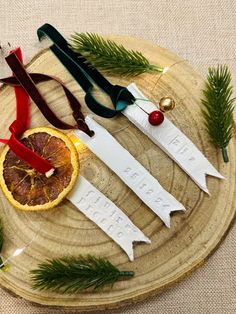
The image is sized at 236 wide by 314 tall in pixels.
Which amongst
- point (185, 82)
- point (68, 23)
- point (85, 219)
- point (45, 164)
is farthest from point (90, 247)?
point (68, 23)

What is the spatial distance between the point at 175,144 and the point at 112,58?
46cm

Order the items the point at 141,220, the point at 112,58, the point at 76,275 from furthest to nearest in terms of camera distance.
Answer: the point at 112,58 < the point at 141,220 < the point at 76,275

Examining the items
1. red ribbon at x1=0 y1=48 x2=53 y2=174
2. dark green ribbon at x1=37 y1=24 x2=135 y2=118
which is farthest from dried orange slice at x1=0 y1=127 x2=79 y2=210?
dark green ribbon at x1=37 y1=24 x2=135 y2=118

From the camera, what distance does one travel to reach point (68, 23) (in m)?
2.61

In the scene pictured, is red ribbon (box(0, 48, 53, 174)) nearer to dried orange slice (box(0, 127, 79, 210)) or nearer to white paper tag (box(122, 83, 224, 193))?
dried orange slice (box(0, 127, 79, 210))

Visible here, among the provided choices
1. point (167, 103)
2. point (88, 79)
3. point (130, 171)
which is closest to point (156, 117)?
point (167, 103)

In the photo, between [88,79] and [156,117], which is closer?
[156,117]

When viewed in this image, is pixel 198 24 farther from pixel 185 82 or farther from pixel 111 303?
pixel 111 303

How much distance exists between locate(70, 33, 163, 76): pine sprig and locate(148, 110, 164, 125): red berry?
25 cm

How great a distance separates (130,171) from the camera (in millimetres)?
1966

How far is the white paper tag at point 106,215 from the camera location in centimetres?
190

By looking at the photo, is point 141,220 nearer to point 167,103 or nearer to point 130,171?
point 130,171

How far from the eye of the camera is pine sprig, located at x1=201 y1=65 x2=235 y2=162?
6.49ft

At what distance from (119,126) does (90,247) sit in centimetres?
53
